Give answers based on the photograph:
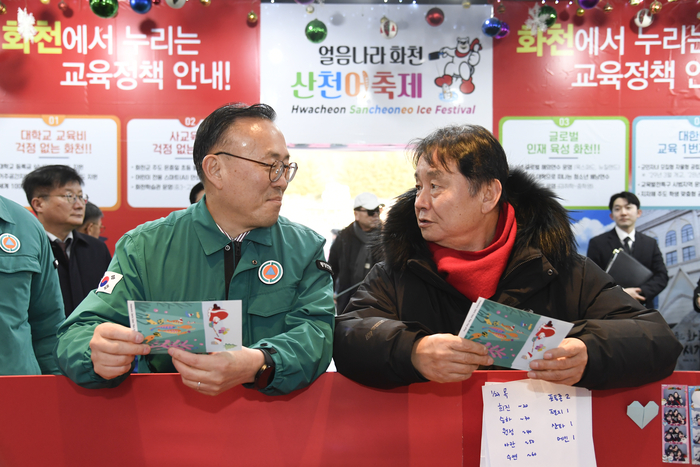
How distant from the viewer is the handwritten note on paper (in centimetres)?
126

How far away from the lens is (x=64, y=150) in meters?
4.38

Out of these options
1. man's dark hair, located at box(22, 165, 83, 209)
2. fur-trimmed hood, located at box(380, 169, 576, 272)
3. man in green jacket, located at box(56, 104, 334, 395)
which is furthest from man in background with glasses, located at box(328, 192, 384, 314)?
man in green jacket, located at box(56, 104, 334, 395)

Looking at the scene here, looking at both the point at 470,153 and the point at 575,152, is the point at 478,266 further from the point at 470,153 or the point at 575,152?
the point at 575,152

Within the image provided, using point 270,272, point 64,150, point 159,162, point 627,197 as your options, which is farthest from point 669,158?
point 64,150

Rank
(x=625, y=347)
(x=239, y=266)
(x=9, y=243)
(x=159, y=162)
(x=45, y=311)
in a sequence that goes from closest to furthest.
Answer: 1. (x=625, y=347)
2. (x=239, y=266)
3. (x=9, y=243)
4. (x=45, y=311)
5. (x=159, y=162)

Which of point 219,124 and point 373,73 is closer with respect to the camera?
point 219,124

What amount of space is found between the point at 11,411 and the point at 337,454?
841mm

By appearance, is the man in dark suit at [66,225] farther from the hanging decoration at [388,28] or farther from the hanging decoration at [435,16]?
the hanging decoration at [435,16]

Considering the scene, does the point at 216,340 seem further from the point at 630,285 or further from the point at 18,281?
the point at 630,285

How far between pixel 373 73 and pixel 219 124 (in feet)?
10.5

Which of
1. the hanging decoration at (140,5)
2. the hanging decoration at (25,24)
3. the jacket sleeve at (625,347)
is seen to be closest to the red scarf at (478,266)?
the jacket sleeve at (625,347)

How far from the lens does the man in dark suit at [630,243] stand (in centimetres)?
430

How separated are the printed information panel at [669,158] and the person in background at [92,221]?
4657 millimetres

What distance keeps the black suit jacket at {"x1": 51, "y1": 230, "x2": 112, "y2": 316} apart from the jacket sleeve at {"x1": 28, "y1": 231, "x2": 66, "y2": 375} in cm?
108
